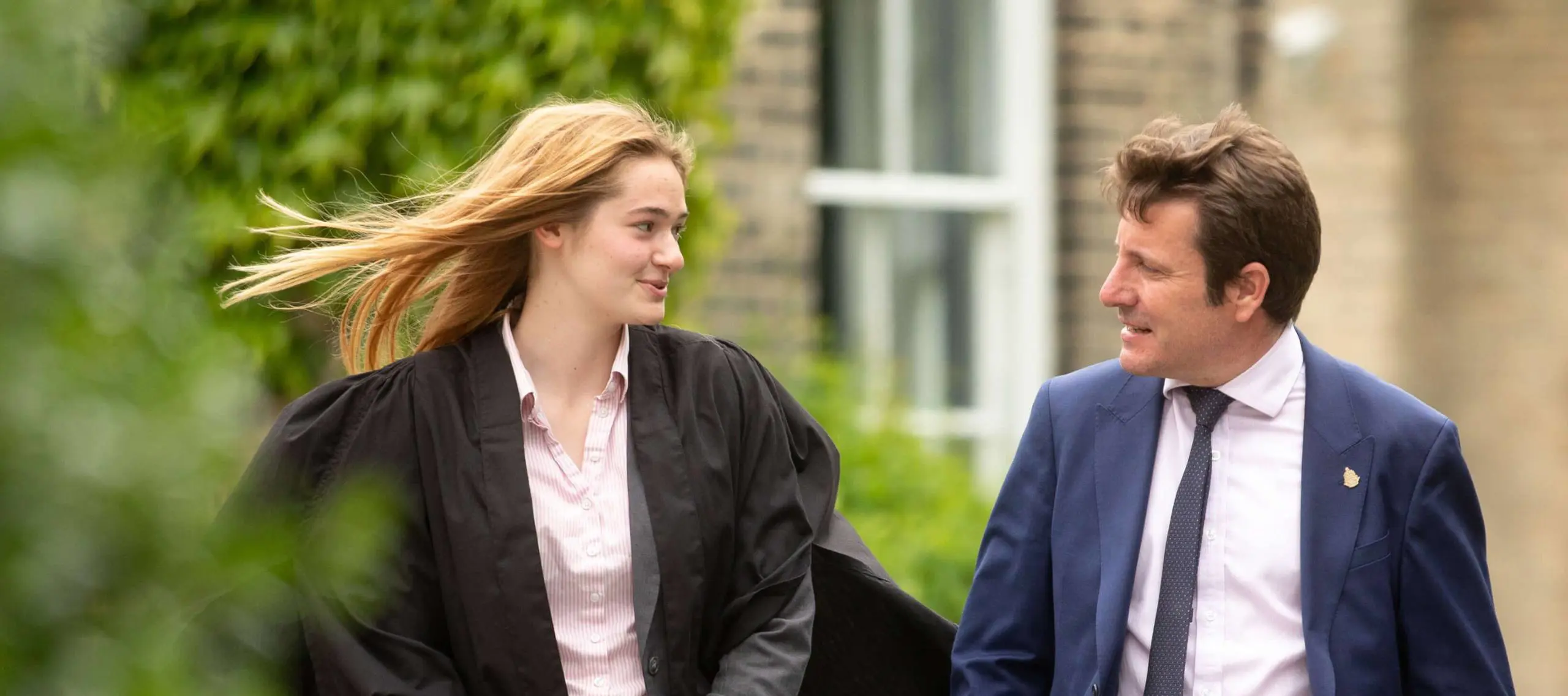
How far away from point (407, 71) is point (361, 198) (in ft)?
1.23

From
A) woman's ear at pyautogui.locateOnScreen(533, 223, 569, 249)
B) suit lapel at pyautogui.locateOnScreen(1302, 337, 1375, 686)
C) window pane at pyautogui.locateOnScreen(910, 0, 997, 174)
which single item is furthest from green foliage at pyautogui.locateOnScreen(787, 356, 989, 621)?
suit lapel at pyautogui.locateOnScreen(1302, 337, 1375, 686)

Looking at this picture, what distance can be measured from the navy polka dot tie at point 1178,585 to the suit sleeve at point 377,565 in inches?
43.3

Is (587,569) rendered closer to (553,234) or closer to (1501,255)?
(553,234)

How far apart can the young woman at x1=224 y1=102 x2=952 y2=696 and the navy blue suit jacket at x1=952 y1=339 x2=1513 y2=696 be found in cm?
30

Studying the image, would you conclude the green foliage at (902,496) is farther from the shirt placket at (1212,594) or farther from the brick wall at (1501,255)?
the brick wall at (1501,255)

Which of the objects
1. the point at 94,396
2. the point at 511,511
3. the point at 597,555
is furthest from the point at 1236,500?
the point at 94,396

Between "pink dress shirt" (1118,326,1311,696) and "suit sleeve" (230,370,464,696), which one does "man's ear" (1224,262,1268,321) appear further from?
"suit sleeve" (230,370,464,696)

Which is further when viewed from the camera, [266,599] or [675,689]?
[675,689]

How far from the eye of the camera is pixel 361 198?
16.1ft

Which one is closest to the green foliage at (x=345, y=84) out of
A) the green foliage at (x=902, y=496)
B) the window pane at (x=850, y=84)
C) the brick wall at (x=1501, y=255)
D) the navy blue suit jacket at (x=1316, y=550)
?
the green foliage at (x=902, y=496)

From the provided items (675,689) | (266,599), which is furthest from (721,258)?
(266,599)

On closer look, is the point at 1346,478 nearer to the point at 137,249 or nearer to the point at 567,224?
the point at 567,224

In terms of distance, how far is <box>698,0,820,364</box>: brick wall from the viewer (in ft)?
21.3

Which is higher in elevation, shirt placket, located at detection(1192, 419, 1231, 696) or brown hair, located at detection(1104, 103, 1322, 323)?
brown hair, located at detection(1104, 103, 1322, 323)
